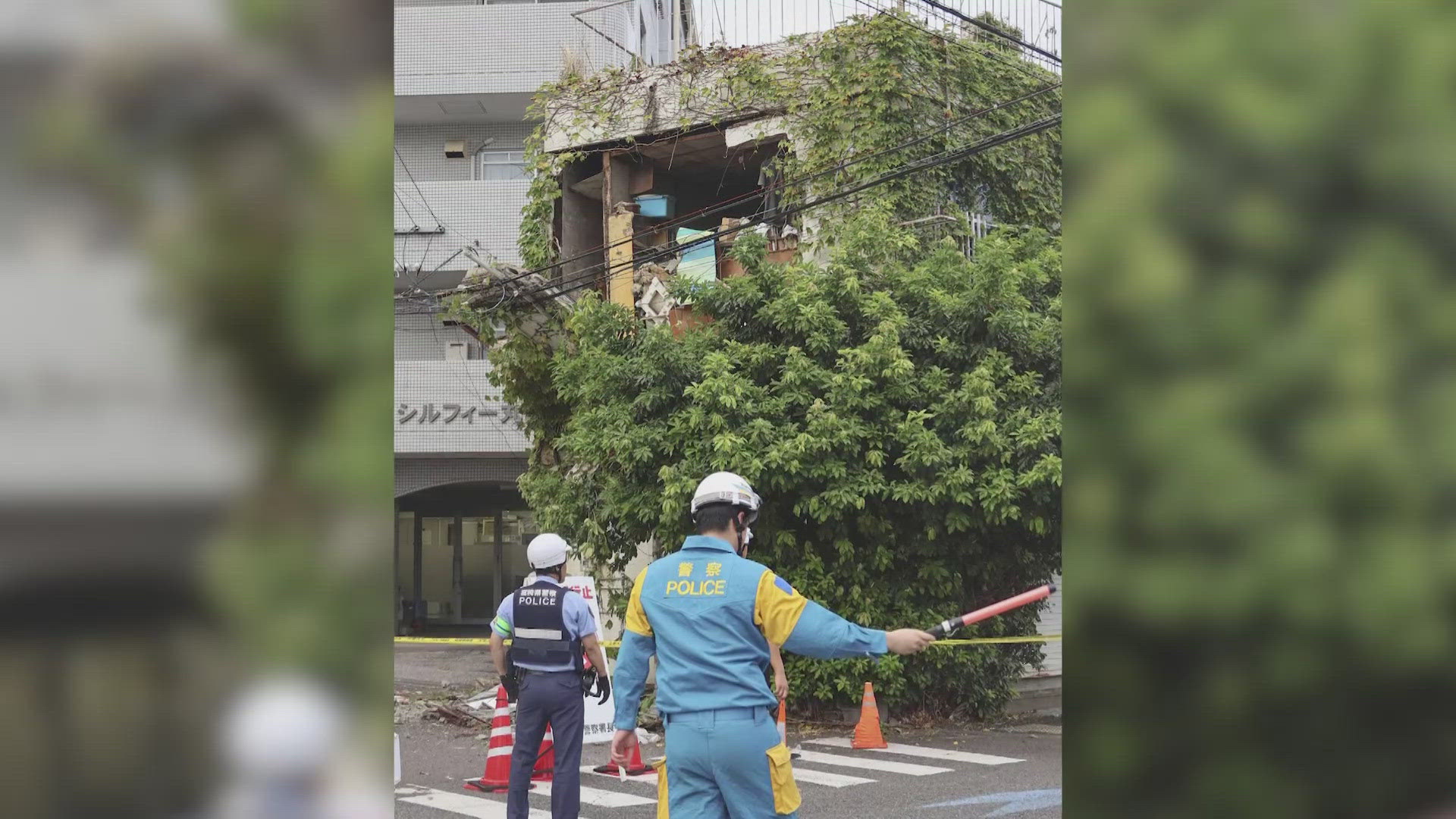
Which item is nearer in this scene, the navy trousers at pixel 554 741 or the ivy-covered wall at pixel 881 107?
the navy trousers at pixel 554 741

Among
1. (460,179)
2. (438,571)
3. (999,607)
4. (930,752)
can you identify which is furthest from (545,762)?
(438,571)

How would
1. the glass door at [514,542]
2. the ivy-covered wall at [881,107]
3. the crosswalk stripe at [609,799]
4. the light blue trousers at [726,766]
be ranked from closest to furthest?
the light blue trousers at [726,766] < the crosswalk stripe at [609,799] < the ivy-covered wall at [881,107] < the glass door at [514,542]

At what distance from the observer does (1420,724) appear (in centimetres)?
123

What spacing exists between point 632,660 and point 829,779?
5490 millimetres

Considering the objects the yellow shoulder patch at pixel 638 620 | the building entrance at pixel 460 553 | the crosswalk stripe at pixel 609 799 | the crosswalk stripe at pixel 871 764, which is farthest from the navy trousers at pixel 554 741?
the building entrance at pixel 460 553

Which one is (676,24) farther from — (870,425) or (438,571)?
(870,425)

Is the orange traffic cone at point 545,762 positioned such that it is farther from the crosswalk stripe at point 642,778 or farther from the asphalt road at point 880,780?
the crosswalk stripe at point 642,778

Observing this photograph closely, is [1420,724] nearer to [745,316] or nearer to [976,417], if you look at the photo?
[976,417]

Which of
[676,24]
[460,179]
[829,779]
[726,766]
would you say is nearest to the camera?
[726,766]

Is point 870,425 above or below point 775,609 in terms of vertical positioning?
above

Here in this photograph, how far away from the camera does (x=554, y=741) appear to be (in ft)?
22.0

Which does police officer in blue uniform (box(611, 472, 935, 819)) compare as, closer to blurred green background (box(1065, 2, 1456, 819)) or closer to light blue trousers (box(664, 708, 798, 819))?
light blue trousers (box(664, 708, 798, 819))

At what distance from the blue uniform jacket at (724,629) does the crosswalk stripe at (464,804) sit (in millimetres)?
4788

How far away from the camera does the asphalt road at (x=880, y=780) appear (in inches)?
336
